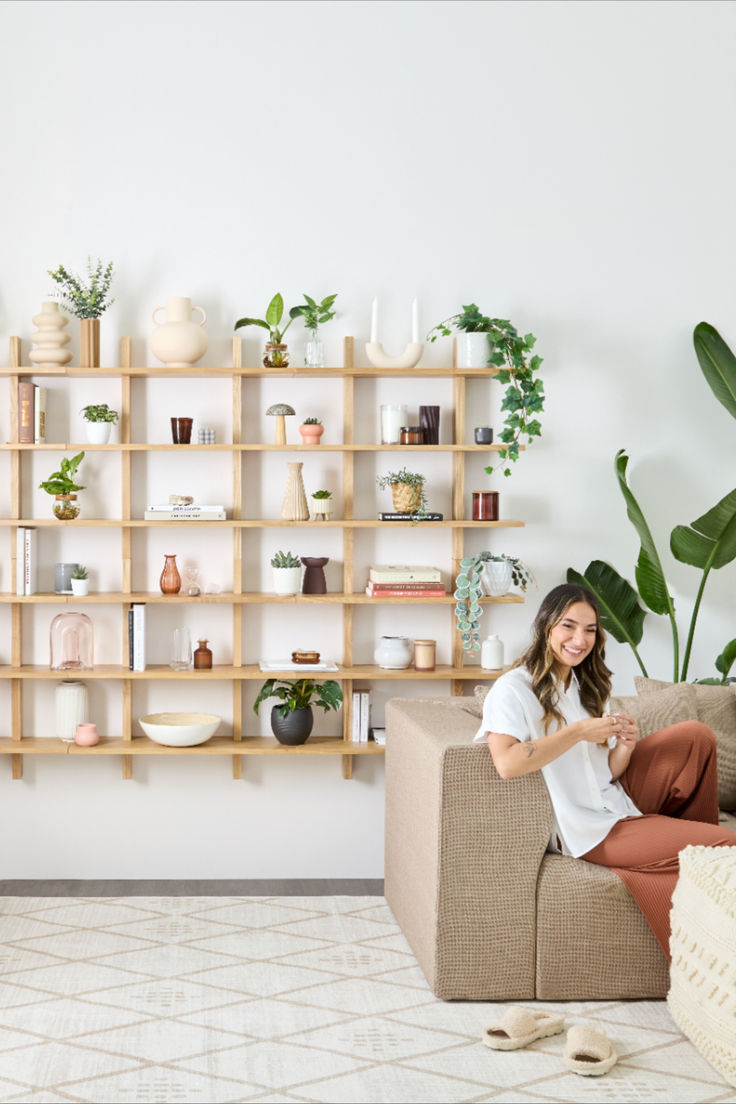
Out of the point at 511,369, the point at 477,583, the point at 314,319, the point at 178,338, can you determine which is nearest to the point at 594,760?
the point at 477,583

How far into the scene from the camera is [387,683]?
14.1 ft

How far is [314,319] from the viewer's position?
404cm

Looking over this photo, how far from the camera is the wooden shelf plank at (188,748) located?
13.1ft

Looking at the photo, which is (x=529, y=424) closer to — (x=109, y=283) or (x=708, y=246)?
(x=708, y=246)

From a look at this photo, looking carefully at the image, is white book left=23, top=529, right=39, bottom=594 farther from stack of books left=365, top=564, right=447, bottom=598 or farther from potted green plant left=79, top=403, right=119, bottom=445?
stack of books left=365, top=564, right=447, bottom=598

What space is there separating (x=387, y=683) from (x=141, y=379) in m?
1.41

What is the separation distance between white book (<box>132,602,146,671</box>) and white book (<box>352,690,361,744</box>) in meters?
0.75

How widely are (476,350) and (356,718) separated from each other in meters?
1.35

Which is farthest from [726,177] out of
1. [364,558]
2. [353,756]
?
[353,756]

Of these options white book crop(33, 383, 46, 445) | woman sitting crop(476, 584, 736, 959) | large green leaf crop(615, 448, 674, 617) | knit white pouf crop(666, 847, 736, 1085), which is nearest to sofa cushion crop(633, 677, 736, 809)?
woman sitting crop(476, 584, 736, 959)

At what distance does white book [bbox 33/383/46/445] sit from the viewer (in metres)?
4.07

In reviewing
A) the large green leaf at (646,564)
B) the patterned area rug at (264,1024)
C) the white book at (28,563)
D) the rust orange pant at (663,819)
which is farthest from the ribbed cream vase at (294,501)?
the rust orange pant at (663,819)

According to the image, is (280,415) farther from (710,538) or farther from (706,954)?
(706,954)

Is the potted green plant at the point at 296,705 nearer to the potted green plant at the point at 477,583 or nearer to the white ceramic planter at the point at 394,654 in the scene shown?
the white ceramic planter at the point at 394,654
